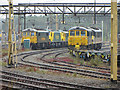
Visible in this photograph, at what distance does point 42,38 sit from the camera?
1117 inches

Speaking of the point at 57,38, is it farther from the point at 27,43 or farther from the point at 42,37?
the point at 27,43

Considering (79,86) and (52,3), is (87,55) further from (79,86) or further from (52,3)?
(79,86)

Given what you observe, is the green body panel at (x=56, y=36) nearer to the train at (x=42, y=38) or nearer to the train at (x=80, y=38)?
the train at (x=42, y=38)

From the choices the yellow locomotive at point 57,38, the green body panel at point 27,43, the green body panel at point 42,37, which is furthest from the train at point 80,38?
the yellow locomotive at point 57,38

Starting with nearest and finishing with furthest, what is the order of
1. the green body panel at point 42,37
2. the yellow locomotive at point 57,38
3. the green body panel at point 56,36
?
the green body panel at point 42,37 → the yellow locomotive at point 57,38 → the green body panel at point 56,36

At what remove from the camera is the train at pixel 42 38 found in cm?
2728

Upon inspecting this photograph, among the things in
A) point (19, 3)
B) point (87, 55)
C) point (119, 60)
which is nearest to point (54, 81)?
point (119, 60)

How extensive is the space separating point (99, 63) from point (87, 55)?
1.59 m

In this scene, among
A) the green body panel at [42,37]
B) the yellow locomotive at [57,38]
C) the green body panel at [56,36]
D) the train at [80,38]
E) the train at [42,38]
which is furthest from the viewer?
the green body panel at [56,36]

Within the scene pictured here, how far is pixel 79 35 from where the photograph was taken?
21375 mm

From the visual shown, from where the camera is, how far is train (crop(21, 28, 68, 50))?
Result: 2728 centimetres

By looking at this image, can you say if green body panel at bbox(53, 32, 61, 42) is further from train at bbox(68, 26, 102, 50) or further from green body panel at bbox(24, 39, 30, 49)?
train at bbox(68, 26, 102, 50)

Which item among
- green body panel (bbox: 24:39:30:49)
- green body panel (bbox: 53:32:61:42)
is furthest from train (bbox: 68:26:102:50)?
green body panel (bbox: 53:32:61:42)

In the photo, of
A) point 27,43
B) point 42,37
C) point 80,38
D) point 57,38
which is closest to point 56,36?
point 57,38
